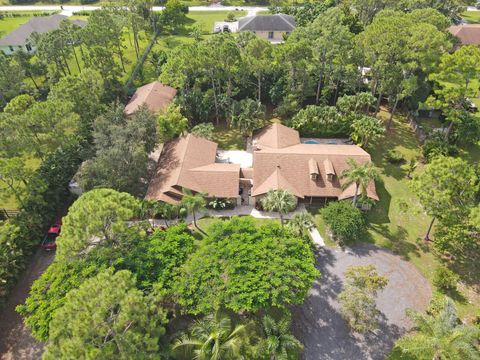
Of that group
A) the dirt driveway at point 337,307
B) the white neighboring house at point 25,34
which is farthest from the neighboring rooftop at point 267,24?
the dirt driveway at point 337,307

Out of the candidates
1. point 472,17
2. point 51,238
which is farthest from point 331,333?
point 472,17

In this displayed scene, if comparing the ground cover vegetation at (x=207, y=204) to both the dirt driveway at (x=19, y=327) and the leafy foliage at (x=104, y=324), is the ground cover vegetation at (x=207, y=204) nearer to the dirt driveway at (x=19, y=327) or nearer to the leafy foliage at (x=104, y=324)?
the leafy foliage at (x=104, y=324)

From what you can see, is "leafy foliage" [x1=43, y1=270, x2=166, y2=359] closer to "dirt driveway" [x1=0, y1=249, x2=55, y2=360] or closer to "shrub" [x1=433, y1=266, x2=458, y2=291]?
"dirt driveway" [x1=0, y1=249, x2=55, y2=360]

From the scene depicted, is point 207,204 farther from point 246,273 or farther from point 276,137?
point 246,273

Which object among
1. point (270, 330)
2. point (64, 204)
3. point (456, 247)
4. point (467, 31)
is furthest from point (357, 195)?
point (467, 31)

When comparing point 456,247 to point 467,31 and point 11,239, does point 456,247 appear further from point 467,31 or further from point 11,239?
point 467,31

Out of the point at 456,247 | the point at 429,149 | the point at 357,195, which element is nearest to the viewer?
the point at 456,247

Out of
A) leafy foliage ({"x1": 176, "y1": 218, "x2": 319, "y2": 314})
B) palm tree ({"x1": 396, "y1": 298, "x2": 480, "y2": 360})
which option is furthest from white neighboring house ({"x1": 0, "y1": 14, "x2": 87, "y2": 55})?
palm tree ({"x1": 396, "y1": 298, "x2": 480, "y2": 360})
